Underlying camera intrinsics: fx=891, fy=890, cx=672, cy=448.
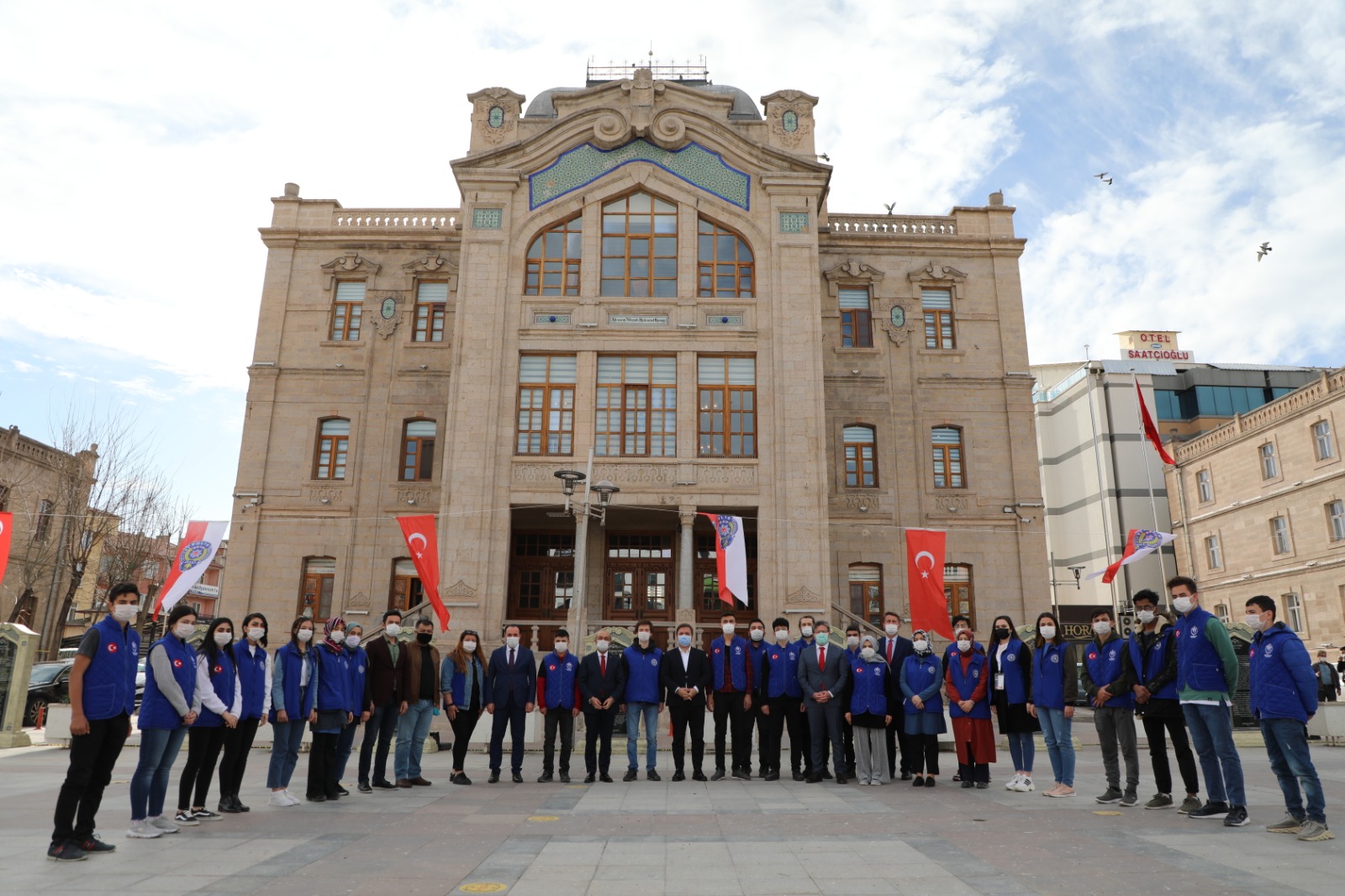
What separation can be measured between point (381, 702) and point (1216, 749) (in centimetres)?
941

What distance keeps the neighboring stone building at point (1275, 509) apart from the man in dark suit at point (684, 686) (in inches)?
1237

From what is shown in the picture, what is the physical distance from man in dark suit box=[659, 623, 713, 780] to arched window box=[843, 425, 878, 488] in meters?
14.7

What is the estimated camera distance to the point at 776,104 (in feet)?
86.9

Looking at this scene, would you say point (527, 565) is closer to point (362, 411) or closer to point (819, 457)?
point (362, 411)

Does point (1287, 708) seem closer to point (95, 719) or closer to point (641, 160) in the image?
point (95, 719)

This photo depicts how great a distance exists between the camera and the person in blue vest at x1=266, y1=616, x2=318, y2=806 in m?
9.95

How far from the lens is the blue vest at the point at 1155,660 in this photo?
9.61 meters

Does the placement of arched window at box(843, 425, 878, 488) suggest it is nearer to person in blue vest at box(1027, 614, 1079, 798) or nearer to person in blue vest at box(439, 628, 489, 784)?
person in blue vest at box(1027, 614, 1079, 798)

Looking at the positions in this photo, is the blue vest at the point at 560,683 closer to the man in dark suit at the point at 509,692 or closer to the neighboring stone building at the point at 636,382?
the man in dark suit at the point at 509,692

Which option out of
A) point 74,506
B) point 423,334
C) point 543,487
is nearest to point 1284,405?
point 543,487

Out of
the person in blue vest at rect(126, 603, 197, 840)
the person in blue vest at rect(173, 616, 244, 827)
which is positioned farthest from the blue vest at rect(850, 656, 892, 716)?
the person in blue vest at rect(126, 603, 197, 840)

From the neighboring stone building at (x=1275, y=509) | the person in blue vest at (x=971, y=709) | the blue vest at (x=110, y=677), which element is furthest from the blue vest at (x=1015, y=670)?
the neighboring stone building at (x=1275, y=509)

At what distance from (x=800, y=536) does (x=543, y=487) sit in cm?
673

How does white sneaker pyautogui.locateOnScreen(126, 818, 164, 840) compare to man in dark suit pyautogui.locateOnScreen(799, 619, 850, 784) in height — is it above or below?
below
